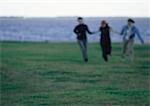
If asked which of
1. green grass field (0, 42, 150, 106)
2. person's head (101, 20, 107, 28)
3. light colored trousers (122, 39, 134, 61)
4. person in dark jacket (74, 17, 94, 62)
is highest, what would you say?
person's head (101, 20, 107, 28)

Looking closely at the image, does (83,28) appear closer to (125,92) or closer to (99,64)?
(99,64)

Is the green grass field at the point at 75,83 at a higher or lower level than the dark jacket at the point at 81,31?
lower

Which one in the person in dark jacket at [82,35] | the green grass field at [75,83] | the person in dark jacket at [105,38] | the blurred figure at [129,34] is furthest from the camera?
the person in dark jacket at [105,38]

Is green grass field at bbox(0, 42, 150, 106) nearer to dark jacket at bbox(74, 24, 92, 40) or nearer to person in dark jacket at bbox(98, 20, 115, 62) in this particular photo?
person in dark jacket at bbox(98, 20, 115, 62)

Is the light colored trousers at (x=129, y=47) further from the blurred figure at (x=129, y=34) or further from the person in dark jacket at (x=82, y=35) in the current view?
the person in dark jacket at (x=82, y=35)

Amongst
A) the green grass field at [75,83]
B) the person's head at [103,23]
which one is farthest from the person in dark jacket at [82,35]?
the person's head at [103,23]

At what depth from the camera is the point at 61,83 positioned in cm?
1627

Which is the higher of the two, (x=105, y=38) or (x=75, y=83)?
(x=105, y=38)

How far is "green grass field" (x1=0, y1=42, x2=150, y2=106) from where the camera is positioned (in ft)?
44.1

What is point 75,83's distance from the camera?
1627 cm

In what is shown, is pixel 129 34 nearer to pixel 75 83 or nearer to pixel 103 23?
pixel 103 23

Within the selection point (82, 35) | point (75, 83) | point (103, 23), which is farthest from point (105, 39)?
point (75, 83)

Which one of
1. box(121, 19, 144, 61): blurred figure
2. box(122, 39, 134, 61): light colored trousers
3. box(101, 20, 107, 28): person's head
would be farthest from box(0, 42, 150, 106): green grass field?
box(101, 20, 107, 28): person's head

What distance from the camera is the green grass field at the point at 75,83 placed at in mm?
13438
